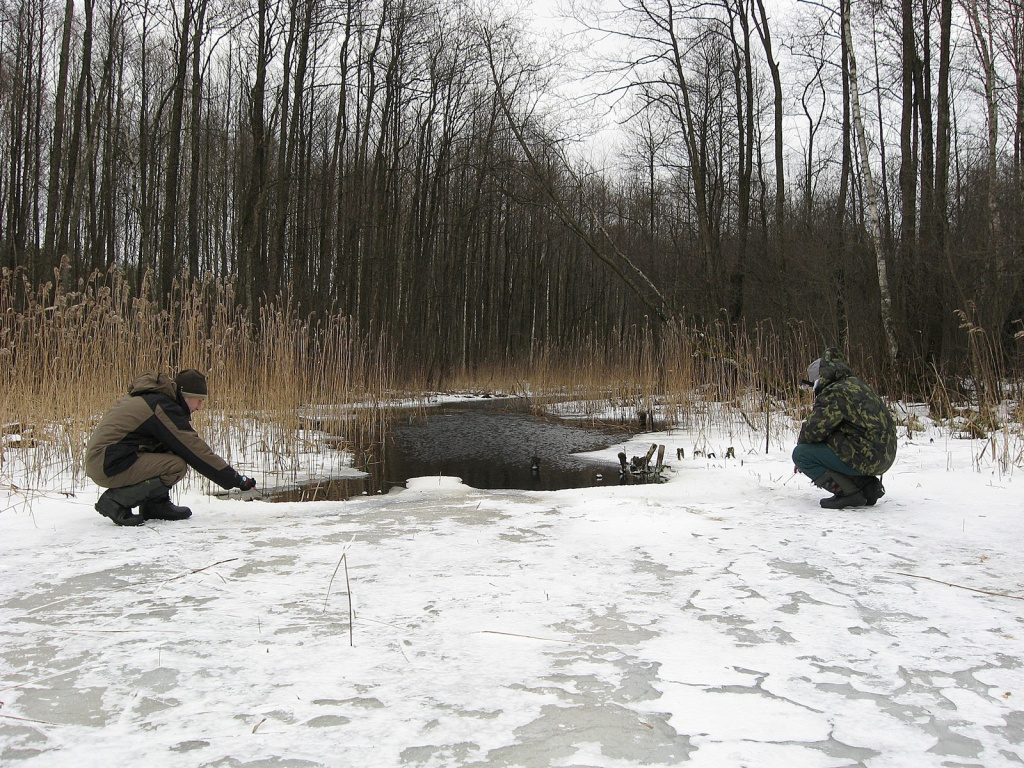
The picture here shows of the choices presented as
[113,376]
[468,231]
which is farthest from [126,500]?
[468,231]

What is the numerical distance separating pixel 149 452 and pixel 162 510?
309 millimetres

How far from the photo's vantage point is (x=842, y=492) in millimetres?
3785

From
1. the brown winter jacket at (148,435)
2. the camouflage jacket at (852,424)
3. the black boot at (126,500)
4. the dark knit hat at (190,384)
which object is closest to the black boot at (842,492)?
the camouflage jacket at (852,424)

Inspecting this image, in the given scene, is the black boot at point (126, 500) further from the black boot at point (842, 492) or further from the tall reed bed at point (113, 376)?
the black boot at point (842, 492)

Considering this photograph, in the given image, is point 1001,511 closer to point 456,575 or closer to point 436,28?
point 456,575

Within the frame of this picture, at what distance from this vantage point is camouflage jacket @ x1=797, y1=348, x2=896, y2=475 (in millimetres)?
3652

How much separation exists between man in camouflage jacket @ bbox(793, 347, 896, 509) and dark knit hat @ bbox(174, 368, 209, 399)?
341cm

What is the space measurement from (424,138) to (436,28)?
2.45 metres

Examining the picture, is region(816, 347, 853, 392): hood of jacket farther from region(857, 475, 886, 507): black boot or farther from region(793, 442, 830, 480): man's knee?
region(857, 475, 886, 507): black boot

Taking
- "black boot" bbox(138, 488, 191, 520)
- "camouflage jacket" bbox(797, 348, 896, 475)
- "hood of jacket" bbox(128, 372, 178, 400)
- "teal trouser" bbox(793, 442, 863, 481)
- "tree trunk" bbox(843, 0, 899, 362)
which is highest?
"tree trunk" bbox(843, 0, 899, 362)

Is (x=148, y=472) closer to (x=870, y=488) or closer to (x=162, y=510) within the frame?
(x=162, y=510)

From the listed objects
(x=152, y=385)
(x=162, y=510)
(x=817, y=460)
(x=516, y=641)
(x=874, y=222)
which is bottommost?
(x=516, y=641)

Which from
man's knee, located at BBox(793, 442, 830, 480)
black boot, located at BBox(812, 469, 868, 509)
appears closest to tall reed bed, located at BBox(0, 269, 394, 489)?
man's knee, located at BBox(793, 442, 830, 480)

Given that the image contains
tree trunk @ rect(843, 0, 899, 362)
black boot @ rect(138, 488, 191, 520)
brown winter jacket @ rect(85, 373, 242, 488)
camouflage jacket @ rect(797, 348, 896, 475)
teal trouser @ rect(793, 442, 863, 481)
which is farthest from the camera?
tree trunk @ rect(843, 0, 899, 362)
